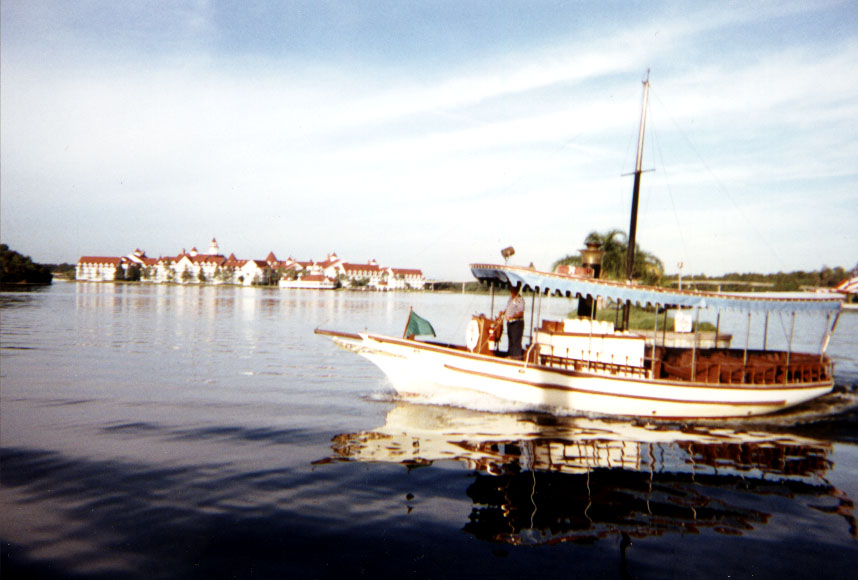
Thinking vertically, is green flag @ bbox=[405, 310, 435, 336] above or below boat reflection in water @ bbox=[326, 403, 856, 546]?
above

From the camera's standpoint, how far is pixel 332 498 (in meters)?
8.22

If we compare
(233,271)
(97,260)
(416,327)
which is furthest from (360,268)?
(416,327)

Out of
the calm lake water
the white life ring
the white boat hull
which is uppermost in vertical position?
the white life ring

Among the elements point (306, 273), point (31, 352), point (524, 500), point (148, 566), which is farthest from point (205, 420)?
point (306, 273)

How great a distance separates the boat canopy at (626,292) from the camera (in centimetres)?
1318

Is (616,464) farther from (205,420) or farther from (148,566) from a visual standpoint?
(205,420)

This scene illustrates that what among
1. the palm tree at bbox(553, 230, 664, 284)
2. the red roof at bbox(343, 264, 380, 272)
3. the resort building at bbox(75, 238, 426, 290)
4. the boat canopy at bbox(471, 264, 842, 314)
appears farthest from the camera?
the red roof at bbox(343, 264, 380, 272)

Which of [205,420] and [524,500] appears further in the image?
[205,420]

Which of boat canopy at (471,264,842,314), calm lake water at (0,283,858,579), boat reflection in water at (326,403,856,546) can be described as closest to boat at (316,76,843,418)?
boat canopy at (471,264,842,314)

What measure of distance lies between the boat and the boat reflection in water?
631 millimetres

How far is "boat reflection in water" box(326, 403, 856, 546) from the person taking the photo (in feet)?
25.2

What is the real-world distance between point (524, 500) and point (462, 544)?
1.74 metres

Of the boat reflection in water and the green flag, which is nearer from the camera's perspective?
the boat reflection in water

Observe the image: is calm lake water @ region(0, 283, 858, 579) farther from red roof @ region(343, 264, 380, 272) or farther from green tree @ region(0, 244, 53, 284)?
red roof @ region(343, 264, 380, 272)
